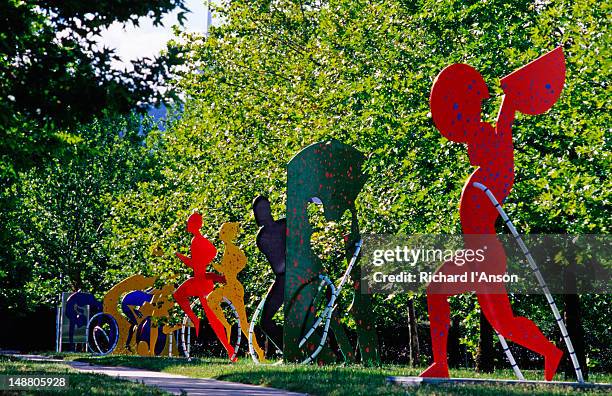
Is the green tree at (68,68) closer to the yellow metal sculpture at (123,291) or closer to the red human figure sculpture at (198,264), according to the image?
the red human figure sculpture at (198,264)

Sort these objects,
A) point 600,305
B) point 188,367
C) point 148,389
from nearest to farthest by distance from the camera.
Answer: point 148,389 < point 188,367 < point 600,305

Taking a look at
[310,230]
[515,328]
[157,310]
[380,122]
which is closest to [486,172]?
[515,328]

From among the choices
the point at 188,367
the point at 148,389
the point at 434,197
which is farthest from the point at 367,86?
the point at 148,389

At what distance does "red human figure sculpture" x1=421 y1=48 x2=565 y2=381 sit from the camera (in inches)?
516

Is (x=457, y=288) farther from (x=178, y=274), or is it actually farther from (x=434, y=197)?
(x=178, y=274)

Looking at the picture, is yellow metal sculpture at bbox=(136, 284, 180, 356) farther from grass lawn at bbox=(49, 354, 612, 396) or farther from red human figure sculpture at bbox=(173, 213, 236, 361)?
grass lawn at bbox=(49, 354, 612, 396)

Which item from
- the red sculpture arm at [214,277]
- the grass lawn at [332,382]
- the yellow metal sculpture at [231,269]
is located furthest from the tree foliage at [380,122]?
the grass lawn at [332,382]

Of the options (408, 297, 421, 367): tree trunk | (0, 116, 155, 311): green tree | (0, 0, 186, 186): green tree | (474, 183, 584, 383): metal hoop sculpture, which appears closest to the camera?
(0, 0, 186, 186): green tree

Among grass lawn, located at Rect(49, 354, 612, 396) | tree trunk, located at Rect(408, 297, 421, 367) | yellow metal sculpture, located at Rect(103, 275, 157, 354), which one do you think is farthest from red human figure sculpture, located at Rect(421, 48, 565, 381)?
yellow metal sculpture, located at Rect(103, 275, 157, 354)

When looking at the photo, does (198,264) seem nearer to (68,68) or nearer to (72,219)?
(68,68)

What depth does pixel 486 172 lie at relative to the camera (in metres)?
13.5

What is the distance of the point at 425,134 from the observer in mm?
18828

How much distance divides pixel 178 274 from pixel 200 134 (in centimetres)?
Result: 524

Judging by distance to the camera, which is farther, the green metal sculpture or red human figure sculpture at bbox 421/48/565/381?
the green metal sculpture
